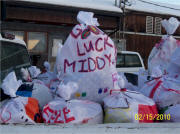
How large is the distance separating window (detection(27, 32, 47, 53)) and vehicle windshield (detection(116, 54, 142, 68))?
13.2ft

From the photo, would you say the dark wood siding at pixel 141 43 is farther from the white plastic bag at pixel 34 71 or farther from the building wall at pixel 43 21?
the white plastic bag at pixel 34 71

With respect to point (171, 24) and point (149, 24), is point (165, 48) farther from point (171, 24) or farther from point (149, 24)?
point (149, 24)

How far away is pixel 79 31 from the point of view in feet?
6.64

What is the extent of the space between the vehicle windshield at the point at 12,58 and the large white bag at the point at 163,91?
4.24 ft

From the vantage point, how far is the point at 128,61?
6340 mm

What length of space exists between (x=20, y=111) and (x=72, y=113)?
354mm

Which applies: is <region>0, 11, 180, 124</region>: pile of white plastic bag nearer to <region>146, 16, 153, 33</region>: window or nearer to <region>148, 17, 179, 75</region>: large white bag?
<region>148, 17, 179, 75</region>: large white bag

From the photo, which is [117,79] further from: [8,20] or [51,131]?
[8,20]

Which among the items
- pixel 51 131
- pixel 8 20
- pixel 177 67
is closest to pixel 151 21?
pixel 8 20

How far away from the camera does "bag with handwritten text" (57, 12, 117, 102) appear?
1913 mm

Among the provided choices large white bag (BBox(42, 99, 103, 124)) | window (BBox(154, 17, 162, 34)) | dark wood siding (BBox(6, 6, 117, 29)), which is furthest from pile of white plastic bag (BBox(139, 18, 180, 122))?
window (BBox(154, 17, 162, 34))

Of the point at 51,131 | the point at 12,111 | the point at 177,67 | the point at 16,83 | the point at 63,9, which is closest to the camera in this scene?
the point at 51,131

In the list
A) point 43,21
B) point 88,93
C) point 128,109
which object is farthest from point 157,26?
point 128,109

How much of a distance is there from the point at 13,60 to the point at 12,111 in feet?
3.09
